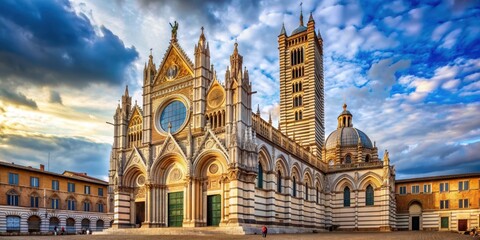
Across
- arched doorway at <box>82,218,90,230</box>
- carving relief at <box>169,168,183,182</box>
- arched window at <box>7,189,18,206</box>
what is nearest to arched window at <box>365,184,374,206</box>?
carving relief at <box>169,168,183,182</box>

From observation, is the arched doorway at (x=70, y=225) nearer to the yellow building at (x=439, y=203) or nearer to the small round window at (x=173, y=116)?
the small round window at (x=173, y=116)

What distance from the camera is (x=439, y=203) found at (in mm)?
60156

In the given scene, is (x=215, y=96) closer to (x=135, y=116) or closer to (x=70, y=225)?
(x=135, y=116)

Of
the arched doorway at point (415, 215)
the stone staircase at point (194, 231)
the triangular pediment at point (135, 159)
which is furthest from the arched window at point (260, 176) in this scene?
the arched doorway at point (415, 215)

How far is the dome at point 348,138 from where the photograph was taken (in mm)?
72012

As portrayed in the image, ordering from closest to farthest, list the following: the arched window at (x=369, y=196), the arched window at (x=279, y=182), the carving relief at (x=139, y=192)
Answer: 1. the arched window at (x=279, y=182)
2. the carving relief at (x=139, y=192)
3. the arched window at (x=369, y=196)

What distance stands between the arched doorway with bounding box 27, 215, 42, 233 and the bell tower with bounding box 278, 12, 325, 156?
3732cm

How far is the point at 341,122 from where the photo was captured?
77.7 meters

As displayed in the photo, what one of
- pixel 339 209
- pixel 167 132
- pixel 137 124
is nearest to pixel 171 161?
pixel 167 132

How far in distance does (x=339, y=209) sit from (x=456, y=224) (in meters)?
16.6

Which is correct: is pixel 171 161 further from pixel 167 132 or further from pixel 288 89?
pixel 288 89

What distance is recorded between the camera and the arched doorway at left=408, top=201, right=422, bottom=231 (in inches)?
2436

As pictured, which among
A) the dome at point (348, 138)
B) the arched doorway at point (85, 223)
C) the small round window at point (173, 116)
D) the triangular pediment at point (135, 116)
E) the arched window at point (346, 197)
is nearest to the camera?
the small round window at point (173, 116)

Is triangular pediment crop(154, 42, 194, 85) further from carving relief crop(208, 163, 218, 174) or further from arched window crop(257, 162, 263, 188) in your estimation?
arched window crop(257, 162, 263, 188)
